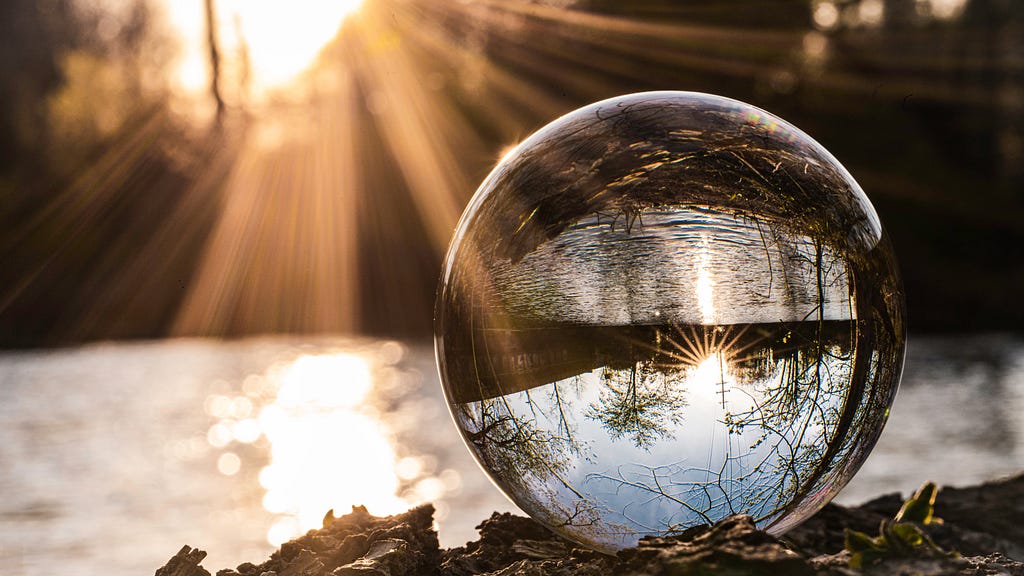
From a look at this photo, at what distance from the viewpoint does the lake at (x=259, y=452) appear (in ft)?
24.9

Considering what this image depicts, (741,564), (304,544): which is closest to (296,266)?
(304,544)

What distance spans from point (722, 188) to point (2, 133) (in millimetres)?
32997

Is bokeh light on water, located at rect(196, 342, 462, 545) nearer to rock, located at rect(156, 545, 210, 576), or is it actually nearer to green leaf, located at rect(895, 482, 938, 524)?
rock, located at rect(156, 545, 210, 576)

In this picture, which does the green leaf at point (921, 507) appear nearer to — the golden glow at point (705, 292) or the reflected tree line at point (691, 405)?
the reflected tree line at point (691, 405)

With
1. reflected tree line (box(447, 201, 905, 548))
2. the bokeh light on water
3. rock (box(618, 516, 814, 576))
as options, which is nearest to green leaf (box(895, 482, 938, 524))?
rock (box(618, 516, 814, 576))

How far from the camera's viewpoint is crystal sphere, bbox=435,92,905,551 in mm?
3404

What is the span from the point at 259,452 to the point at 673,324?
8896mm

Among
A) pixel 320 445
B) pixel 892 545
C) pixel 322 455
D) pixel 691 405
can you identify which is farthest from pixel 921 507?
pixel 320 445

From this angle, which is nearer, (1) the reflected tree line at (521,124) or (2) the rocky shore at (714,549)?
(2) the rocky shore at (714,549)

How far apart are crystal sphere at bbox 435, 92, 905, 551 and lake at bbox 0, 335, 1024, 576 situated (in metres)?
3.14

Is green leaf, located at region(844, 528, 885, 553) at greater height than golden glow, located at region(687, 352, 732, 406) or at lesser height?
lesser

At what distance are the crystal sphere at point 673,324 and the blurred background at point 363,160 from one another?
488 inches

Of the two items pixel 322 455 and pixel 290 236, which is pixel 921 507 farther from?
pixel 290 236

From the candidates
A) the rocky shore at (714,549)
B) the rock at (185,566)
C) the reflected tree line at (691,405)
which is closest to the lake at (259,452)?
the rocky shore at (714,549)
